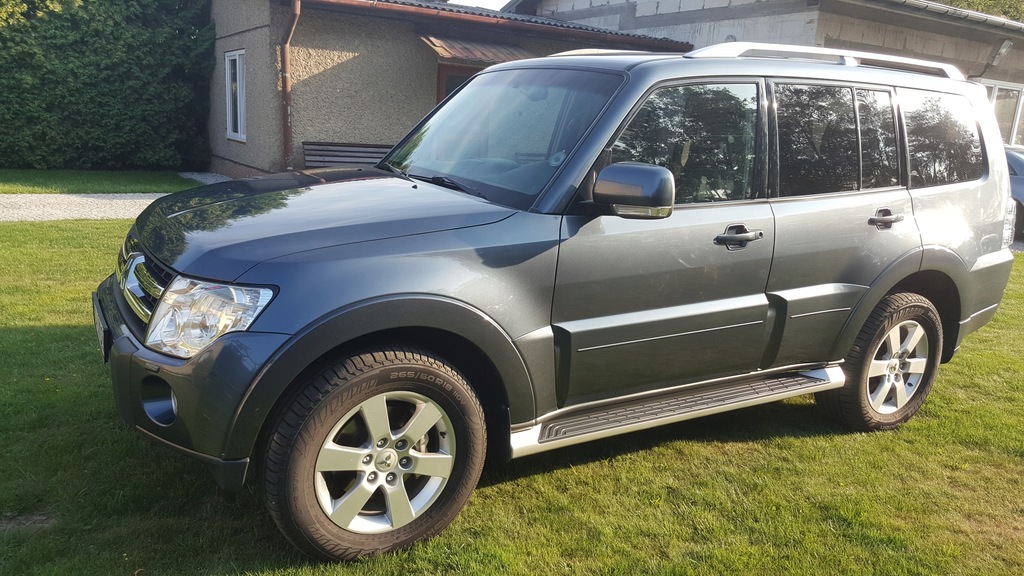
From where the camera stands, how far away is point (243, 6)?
14109 millimetres

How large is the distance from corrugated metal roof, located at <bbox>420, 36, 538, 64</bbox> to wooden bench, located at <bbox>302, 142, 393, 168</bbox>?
2.12 metres

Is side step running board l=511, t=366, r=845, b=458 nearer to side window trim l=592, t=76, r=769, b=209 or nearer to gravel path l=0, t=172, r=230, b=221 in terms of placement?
side window trim l=592, t=76, r=769, b=209

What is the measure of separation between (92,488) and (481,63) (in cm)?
1124

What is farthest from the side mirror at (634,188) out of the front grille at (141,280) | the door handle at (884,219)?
the front grille at (141,280)

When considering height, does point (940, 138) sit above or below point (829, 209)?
above

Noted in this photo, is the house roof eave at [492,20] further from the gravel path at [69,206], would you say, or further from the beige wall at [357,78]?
the gravel path at [69,206]

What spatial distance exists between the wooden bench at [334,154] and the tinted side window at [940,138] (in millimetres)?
10173

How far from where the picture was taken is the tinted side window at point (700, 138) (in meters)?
3.46

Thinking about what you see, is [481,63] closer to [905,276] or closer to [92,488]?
[905,276]

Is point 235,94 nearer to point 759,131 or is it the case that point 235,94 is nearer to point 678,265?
point 759,131

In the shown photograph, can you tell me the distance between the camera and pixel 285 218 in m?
3.07

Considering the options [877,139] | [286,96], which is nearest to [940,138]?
[877,139]

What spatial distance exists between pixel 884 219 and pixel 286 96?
36.3ft

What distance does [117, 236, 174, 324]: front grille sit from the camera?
9.58 ft
